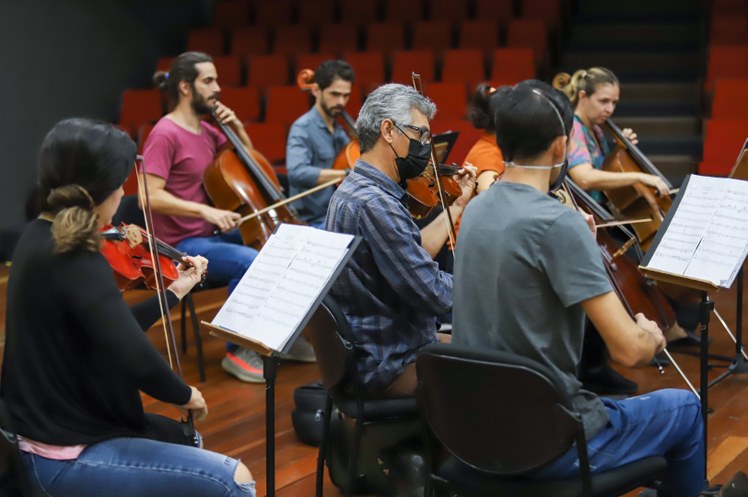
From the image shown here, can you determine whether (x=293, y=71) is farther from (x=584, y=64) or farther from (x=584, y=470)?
(x=584, y=470)

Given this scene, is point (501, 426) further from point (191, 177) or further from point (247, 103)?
point (247, 103)

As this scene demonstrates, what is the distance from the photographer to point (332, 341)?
241 centimetres

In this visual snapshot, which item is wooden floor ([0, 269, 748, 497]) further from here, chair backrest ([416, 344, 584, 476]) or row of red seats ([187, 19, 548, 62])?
row of red seats ([187, 19, 548, 62])

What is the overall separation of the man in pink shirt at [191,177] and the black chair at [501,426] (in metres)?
1.88

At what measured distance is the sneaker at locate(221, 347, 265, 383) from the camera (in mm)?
3830

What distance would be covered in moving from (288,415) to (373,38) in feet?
15.1

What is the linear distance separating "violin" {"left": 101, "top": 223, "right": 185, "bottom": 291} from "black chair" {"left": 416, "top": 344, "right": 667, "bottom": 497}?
101 cm

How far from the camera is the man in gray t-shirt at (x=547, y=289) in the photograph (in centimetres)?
190

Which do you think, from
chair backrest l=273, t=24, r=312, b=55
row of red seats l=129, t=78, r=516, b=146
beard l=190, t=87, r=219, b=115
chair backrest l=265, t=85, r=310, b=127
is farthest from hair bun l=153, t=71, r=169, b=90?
chair backrest l=273, t=24, r=312, b=55

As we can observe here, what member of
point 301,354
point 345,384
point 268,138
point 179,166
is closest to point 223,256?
point 179,166

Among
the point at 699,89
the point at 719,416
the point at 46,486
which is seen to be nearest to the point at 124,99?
the point at 699,89

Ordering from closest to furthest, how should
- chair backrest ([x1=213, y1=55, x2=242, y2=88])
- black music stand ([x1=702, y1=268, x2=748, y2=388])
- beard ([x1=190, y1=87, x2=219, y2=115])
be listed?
black music stand ([x1=702, y1=268, x2=748, y2=388]) < beard ([x1=190, y1=87, x2=219, y2=115]) < chair backrest ([x1=213, y1=55, x2=242, y2=88])

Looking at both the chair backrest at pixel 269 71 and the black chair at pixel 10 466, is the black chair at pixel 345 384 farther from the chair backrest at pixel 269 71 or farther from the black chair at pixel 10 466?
the chair backrest at pixel 269 71

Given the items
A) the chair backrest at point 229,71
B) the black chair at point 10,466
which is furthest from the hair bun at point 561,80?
the chair backrest at point 229,71
